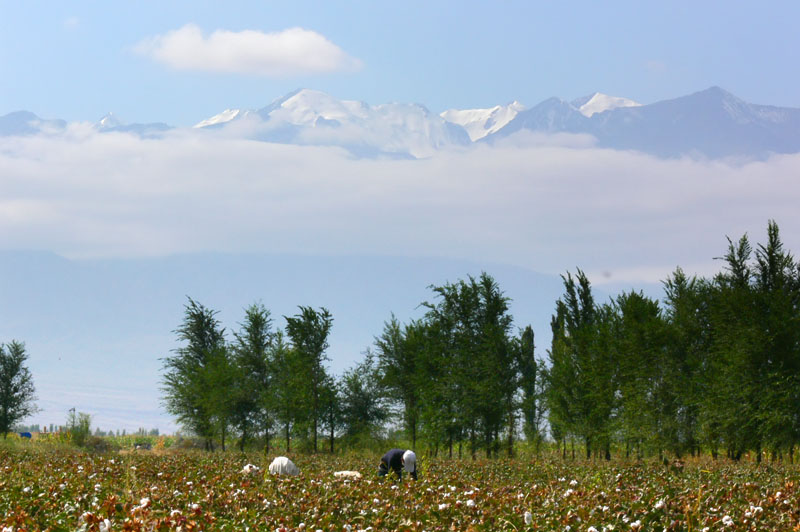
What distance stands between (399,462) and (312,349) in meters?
27.4

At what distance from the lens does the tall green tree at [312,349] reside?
47.0 metres

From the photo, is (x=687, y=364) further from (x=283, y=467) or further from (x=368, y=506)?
(x=368, y=506)

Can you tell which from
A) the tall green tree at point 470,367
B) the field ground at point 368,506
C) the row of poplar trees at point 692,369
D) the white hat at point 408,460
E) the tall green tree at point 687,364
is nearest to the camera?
the field ground at point 368,506

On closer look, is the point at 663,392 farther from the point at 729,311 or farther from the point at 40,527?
the point at 40,527

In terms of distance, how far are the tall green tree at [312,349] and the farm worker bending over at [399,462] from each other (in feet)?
85.2

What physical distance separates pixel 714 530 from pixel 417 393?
3573cm

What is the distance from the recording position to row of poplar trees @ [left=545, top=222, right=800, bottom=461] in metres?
34.0

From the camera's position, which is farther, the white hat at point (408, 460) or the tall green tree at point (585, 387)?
the tall green tree at point (585, 387)

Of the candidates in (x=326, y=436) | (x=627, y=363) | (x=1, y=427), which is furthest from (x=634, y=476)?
(x=1, y=427)

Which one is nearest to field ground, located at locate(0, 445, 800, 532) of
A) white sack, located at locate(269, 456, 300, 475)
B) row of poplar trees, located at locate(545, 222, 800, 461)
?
white sack, located at locate(269, 456, 300, 475)

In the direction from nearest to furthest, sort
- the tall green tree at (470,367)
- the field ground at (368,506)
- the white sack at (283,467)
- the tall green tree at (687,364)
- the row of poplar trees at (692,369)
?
the field ground at (368,506), the white sack at (283,467), the row of poplar trees at (692,369), the tall green tree at (687,364), the tall green tree at (470,367)

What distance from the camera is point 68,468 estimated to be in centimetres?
2086

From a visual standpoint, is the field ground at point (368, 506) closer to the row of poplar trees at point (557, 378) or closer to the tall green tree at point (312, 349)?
the row of poplar trees at point (557, 378)

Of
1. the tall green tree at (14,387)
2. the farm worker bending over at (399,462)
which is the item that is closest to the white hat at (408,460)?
the farm worker bending over at (399,462)
